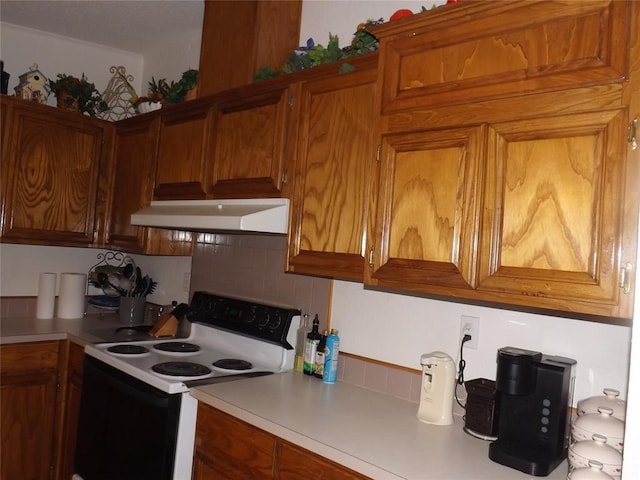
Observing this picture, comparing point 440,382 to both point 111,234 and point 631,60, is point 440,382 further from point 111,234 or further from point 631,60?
point 111,234

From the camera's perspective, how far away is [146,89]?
11.9ft

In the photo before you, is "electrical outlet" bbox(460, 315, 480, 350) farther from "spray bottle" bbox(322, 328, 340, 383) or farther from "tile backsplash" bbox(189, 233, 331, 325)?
"tile backsplash" bbox(189, 233, 331, 325)

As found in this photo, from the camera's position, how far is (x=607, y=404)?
51.4 inches

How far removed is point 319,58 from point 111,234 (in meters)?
1.83

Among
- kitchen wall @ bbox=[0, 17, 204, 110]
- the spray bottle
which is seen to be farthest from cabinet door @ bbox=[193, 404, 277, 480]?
kitchen wall @ bbox=[0, 17, 204, 110]

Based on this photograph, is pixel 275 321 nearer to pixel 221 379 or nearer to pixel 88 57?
pixel 221 379

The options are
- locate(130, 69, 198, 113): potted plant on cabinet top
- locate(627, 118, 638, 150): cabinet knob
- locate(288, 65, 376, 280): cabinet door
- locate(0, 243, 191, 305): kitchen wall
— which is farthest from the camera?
locate(0, 243, 191, 305): kitchen wall

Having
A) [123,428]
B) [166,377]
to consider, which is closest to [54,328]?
[123,428]

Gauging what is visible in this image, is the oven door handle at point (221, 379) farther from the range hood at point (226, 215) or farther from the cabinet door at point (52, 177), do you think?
the cabinet door at point (52, 177)

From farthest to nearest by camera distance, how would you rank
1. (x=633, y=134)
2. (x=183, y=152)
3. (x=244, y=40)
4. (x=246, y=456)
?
(x=183, y=152), (x=244, y=40), (x=246, y=456), (x=633, y=134)

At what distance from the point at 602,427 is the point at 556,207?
0.56 metres

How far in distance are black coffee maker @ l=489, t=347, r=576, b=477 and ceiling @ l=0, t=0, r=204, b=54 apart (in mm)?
2517

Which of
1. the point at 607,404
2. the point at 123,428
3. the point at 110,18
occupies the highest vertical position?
the point at 110,18

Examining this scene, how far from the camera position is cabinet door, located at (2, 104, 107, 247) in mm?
2789
